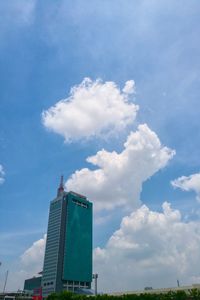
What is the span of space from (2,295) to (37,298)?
354 ft

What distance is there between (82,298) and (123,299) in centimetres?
1842

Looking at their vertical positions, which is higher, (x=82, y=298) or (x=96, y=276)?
(x=96, y=276)

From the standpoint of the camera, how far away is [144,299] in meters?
84.3

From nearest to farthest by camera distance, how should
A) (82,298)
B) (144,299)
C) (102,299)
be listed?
(144,299) → (102,299) → (82,298)

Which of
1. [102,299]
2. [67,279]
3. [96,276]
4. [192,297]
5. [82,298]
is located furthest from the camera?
[67,279]

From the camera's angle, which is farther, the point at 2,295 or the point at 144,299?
the point at 2,295

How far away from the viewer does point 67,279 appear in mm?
195000

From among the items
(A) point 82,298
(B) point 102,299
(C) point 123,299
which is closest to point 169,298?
(C) point 123,299

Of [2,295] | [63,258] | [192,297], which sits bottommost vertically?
[192,297]

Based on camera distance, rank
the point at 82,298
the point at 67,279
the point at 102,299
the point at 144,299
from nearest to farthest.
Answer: the point at 144,299 < the point at 102,299 < the point at 82,298 < the point at 67,279

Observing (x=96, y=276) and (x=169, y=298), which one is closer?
(x=169, y=298)

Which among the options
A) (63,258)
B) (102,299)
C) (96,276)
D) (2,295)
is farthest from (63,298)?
(2,295)

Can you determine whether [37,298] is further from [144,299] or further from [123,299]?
[144,299]

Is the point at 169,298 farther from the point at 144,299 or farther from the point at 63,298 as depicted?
the point at 63,298
